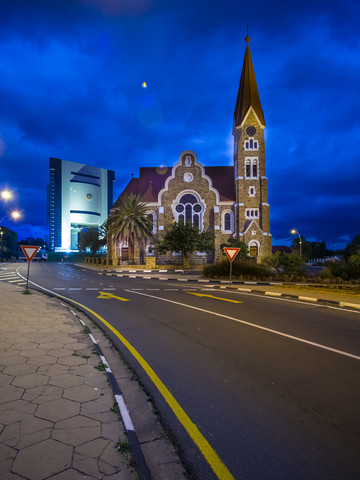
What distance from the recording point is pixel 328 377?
13.8 feet

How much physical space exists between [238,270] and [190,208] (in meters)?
30.1

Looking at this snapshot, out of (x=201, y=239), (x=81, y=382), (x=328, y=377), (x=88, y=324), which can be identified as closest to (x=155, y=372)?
(x=81, y=382)

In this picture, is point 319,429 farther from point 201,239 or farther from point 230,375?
point 201,239

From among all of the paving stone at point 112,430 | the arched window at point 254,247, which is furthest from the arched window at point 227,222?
the paving stone at point 112,430

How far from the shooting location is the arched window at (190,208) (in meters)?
50.4

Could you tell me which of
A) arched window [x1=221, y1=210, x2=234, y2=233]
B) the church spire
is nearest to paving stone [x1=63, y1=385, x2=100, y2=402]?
arched window [x1=221, y1=210, x2=234, y2=233]

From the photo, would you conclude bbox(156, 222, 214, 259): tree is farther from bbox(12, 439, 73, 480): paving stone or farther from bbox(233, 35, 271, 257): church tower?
bbox(12, 439, 73, 480): paving stone

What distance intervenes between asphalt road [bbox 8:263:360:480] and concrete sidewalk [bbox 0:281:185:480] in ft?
0.90

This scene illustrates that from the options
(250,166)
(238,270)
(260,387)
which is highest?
(250,166)

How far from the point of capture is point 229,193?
51.3 meters

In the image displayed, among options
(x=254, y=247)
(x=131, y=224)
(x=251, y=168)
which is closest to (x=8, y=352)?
(x=131, y=224)

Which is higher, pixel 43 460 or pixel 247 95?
pixel 247 95

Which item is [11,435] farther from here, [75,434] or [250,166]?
[250,166]

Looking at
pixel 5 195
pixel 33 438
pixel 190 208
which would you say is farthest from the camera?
pixel 190 208
